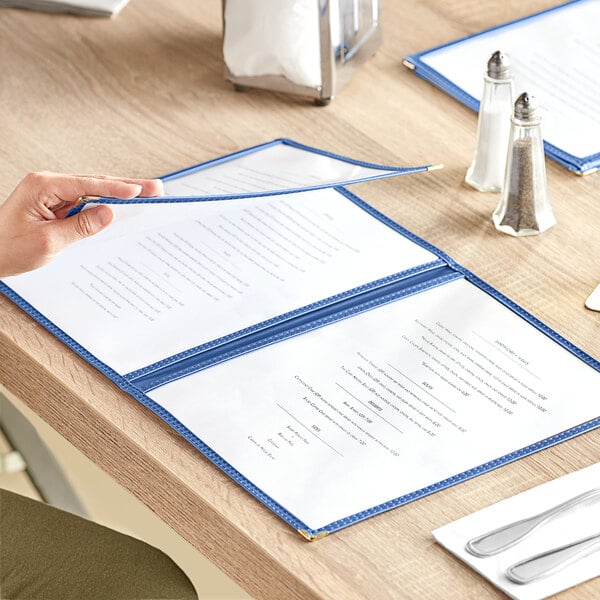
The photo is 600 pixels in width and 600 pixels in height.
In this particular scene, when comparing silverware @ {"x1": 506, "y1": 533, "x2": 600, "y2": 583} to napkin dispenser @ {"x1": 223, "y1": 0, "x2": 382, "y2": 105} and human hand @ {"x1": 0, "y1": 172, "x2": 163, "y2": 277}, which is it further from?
napkin dispenser @ {"x1": 223, "y1": 0, "x2": 382, "y2": 105}

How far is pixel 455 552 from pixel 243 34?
770 mm

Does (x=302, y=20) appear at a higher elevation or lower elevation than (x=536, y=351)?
higher

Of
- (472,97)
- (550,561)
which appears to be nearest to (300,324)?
(550,561)

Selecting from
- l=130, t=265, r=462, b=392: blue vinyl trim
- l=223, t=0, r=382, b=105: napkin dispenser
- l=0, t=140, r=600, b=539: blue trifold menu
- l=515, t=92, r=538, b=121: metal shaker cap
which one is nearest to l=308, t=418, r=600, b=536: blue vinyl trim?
l=0, t=140, r=600, b=539: blue trifold menu

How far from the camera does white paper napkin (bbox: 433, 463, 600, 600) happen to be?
862 mm

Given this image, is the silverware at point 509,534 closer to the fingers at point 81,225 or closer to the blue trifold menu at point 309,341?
the blue trifold menu at point 309,341

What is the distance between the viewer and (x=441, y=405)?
3.35 feet

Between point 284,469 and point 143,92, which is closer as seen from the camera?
point 284,469

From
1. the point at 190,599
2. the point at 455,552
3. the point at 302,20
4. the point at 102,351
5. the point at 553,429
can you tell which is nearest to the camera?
the point at 455,552

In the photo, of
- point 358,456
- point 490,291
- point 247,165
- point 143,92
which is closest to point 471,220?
point 490,291

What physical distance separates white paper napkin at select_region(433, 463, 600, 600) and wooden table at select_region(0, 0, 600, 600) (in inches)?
0.4

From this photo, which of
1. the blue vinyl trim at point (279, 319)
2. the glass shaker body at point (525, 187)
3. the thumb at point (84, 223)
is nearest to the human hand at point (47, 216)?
the thumb at point (84, 223)

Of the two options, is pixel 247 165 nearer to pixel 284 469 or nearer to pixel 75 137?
pixel 75 137

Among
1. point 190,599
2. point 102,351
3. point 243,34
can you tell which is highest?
point 243,34
